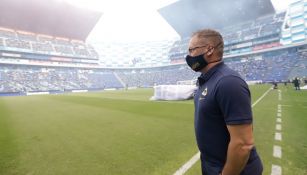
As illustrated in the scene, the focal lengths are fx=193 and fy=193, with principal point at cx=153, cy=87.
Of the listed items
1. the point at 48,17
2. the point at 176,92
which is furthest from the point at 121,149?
the point at 48,17

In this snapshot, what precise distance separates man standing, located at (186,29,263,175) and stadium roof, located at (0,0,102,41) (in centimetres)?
8265

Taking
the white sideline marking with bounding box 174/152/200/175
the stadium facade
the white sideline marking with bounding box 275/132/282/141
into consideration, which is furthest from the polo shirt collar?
the stadium facade

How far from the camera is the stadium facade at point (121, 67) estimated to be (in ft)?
191

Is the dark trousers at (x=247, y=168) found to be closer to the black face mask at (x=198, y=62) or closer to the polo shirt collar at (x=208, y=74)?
the polo shirt collar at (x=208, y=74)

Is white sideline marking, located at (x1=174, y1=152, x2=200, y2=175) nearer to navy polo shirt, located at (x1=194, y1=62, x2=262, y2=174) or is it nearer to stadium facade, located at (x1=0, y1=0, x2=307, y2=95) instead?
navy polo shirt, located at (x1=194, y1=62, x2=262, y2=174)

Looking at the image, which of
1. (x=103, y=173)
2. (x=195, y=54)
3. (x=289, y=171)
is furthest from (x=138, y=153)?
(x=195, y=54)

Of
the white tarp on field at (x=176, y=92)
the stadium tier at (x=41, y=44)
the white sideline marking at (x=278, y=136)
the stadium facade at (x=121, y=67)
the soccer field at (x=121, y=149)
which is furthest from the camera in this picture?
the stadium tier at (x=41, y=44)

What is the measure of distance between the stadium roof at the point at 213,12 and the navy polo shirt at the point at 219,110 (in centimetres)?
7918

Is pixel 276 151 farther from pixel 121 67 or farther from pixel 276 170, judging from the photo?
pixel 121 67

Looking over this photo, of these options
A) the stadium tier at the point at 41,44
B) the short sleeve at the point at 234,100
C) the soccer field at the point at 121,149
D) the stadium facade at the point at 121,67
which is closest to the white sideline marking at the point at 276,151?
the soccer field at the point at 121,149

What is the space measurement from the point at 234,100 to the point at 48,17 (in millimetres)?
89420

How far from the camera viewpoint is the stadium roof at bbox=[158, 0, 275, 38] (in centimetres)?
7080

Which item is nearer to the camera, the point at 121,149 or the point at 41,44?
the point at 121,149

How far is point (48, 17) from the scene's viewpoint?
7562 cm
